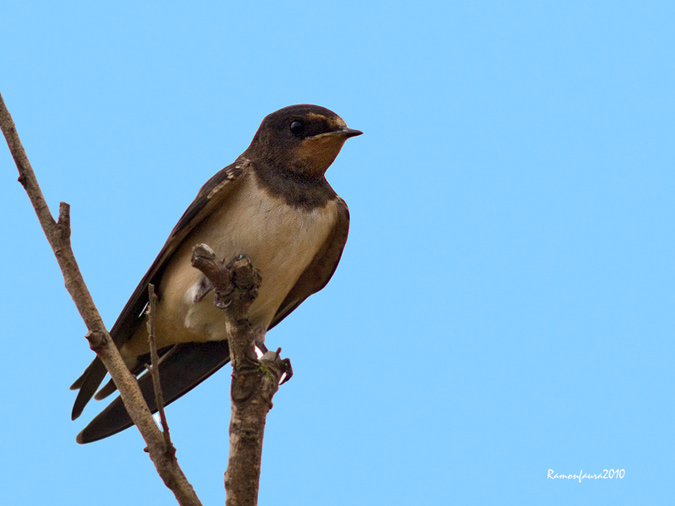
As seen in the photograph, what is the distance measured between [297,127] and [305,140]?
15 centimetres

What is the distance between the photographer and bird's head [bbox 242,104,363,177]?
6.15 metres

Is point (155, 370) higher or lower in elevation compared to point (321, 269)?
lower

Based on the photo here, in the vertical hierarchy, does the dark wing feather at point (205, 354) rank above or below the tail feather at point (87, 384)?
above

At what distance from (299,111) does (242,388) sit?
251 centimetres

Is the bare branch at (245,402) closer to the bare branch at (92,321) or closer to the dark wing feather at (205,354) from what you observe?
the bare branch at (92,321)

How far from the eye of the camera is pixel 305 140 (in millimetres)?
6188

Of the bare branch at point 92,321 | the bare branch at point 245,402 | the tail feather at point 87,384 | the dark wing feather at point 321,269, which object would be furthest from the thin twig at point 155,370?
Result: the dark wing feather at point 321,269

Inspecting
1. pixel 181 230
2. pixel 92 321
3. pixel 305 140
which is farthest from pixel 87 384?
pixel 305 140

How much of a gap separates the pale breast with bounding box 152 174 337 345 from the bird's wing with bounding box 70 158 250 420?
73 mm

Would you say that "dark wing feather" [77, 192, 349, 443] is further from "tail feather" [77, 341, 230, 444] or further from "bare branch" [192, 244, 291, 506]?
"bare branch" [192, 244, 291, 506]

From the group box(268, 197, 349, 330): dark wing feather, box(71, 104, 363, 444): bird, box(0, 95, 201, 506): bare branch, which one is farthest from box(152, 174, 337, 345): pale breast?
box(0, 95, 201, 506): bare branch

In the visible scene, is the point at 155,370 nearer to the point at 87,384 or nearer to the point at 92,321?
the point at 92,321

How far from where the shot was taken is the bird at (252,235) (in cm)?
591

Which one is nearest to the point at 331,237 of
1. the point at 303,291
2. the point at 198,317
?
the point at 303,291
